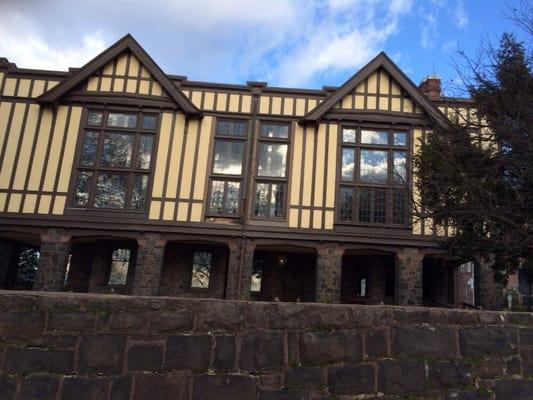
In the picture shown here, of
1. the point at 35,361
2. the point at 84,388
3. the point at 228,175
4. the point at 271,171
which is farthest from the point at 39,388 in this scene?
the point at 271,171

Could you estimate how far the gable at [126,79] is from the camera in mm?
16688

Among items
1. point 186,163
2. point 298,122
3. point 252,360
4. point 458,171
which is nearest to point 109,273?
point 186,163

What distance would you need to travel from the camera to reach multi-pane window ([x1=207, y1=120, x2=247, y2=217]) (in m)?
16.2

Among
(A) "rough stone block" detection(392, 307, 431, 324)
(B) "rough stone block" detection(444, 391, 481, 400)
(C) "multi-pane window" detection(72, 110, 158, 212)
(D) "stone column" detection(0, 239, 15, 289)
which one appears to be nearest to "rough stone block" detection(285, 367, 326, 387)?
(A) "rough stone block" detection(392, 307, 431, 324)

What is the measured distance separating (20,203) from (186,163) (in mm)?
6081

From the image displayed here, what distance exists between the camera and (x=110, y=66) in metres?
16.8

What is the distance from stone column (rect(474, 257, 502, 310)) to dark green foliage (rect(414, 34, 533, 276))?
15.5 feet

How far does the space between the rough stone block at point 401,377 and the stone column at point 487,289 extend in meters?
13.4

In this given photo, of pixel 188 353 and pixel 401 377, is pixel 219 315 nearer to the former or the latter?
pixel 188 353

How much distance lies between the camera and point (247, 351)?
147 inches

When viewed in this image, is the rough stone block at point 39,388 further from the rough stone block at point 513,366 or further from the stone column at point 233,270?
the stone column at point 233,270

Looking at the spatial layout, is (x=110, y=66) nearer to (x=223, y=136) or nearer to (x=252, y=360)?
(x=223, y=136)

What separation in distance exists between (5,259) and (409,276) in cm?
1599

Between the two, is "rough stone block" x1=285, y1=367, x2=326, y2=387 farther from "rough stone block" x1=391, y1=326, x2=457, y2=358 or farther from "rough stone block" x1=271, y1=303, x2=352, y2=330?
"rough stone block" x1=391, y1=326, x2=457, y2=358
